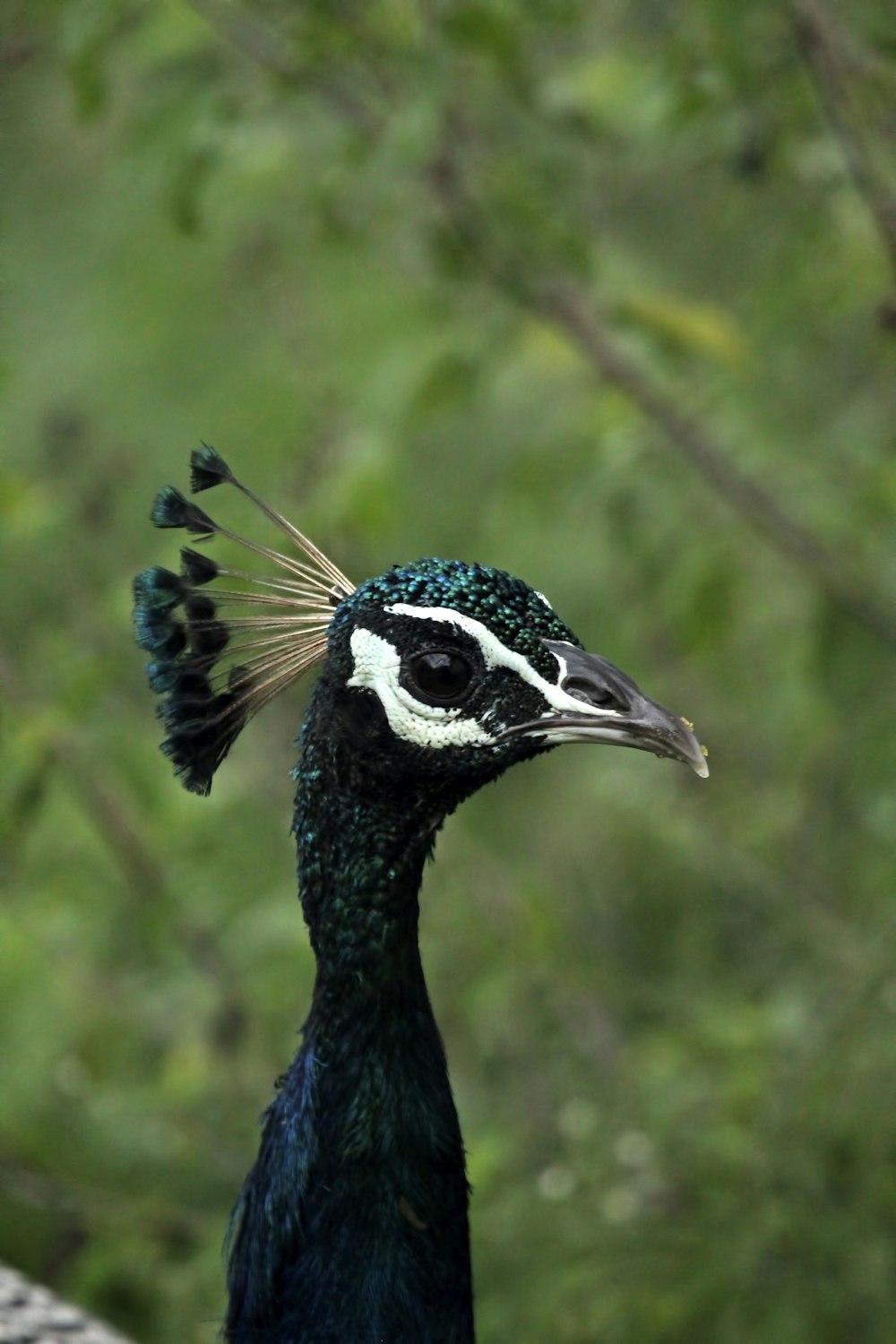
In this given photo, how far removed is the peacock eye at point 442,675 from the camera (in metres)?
1.42

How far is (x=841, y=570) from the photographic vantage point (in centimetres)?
255

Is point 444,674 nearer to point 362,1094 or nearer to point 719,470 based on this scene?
point 362,1094

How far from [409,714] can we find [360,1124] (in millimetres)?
395

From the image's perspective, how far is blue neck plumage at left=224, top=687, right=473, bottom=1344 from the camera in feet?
4.89

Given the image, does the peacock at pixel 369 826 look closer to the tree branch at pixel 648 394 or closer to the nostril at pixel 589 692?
the nostril at pixel 589 692

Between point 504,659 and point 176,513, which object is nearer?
point 504,659

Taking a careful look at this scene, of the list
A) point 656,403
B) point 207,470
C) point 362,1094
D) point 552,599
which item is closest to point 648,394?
point 656,403

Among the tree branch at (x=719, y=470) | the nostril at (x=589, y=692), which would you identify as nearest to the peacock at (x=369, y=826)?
the nostril at (x=589, y=692)

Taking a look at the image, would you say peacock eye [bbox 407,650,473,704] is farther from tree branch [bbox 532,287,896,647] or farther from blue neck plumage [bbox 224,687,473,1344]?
tree branch [bbox 532,287,896,647]

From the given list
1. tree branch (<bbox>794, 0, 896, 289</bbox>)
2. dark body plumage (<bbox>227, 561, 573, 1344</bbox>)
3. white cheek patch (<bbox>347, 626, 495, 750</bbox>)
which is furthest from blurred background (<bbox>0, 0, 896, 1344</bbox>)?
white cheek patch (<bbox>347, 626, 495, 750</bbox>)

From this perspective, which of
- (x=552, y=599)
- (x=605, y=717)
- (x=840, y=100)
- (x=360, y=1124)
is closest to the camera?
(x=605, y=717)

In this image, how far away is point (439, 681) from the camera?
4.66 feet

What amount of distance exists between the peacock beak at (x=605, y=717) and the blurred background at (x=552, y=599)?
2.40ft

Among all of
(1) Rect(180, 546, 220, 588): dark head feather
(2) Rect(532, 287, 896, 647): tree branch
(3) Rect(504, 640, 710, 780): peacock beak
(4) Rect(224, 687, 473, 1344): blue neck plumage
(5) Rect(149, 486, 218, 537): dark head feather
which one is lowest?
(4) Rect(224, 687, 473, 1344): blue neck plumage
